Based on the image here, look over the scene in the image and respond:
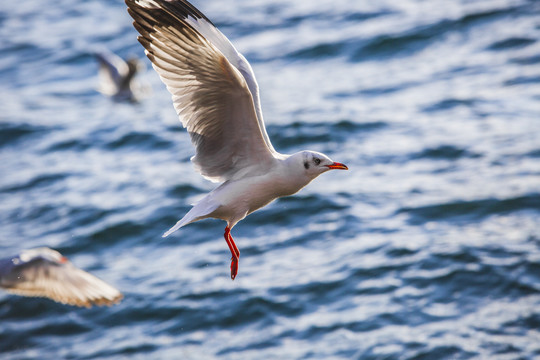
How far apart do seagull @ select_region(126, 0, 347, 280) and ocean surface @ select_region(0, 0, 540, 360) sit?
4.64 meters

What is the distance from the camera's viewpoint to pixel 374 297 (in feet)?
34.4

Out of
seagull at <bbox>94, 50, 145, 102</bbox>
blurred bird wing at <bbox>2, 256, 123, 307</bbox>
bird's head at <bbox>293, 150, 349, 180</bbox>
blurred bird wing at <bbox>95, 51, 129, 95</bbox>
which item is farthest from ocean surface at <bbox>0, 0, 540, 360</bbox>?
bird's head at <bbox>293, 150, 349, 180</bbox>

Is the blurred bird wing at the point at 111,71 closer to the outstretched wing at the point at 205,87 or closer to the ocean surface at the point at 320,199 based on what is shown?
the ocean surface at the point at 320,199

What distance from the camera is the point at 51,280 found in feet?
27.2

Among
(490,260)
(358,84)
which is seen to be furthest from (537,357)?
(358,84)

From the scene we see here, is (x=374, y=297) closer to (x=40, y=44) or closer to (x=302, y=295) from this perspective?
(x=302, y=295)

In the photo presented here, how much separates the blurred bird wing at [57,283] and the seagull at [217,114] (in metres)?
2.87

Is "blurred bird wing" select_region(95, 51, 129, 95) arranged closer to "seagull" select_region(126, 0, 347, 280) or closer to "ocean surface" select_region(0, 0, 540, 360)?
"ocean surface" select_region(0, 0, 540, 360)

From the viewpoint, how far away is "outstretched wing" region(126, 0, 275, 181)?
510 cm

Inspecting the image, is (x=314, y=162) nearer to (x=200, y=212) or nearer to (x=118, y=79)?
(x=200, y=212)

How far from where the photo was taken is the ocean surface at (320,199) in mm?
10258

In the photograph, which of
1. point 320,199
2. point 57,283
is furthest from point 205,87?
point 320,199

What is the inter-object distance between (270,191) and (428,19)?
41.9 feet

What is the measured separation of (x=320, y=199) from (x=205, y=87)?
7.35 meters
